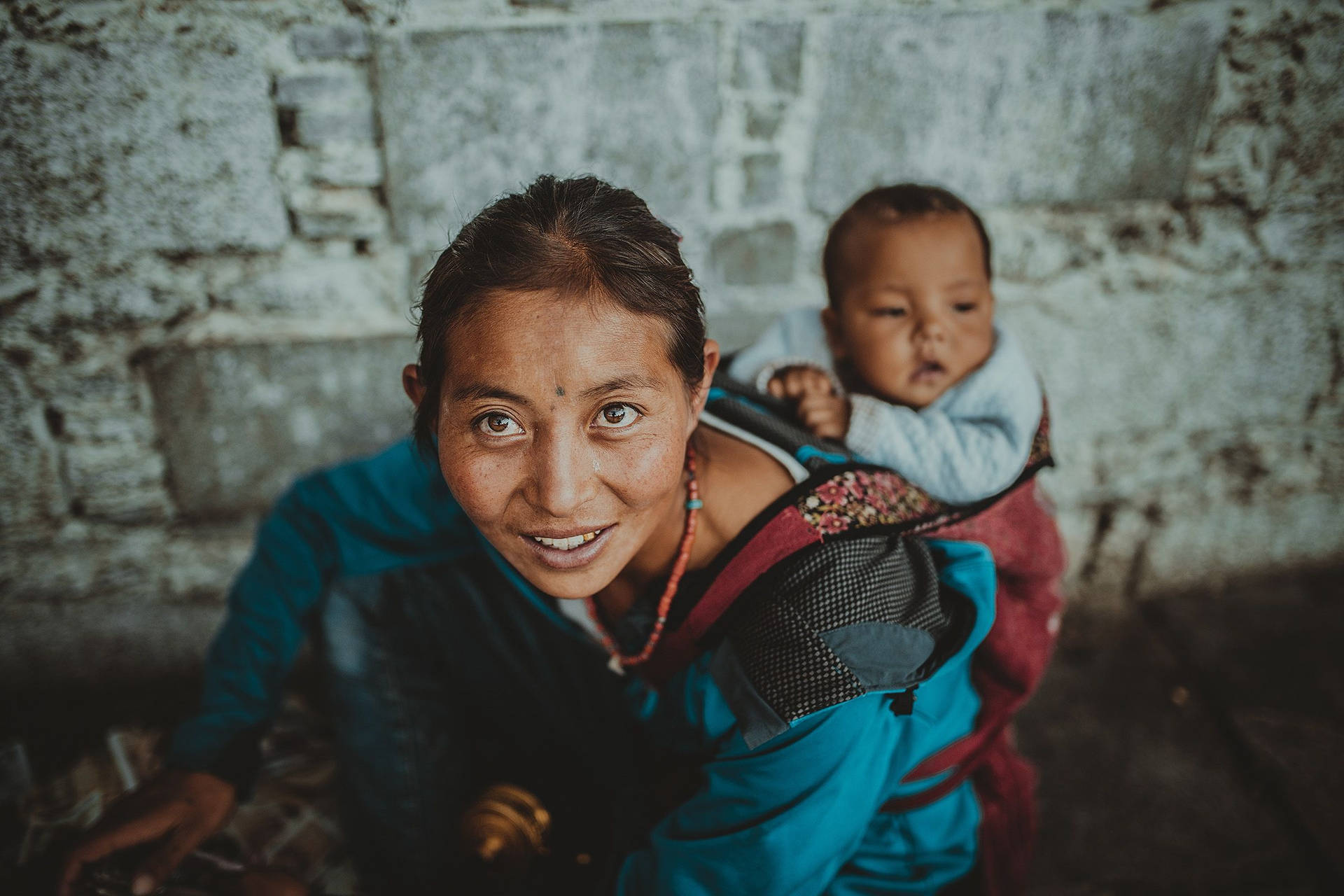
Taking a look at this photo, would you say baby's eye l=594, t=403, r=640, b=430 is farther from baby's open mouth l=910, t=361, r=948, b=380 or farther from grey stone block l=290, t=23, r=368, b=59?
grey stone block l=290, t=23, r=368, b=59

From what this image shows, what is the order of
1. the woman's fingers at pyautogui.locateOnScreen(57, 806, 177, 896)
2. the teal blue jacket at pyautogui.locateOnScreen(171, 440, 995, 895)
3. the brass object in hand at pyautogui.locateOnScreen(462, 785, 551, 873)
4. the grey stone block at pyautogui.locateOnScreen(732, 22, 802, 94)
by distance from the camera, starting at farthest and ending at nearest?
the grey stone block at pyautogui.locateOnScreen(732, 22, 802, 94), the brass object in hand at pyautogui.locateOnScreen(462, 785, 551, 873), the woman's fingers at pyautogui.locateOnScreen(57, 806, 177, 896), the teal blue jacket at pyautogui.locateOnScreen(171, 440, 995, 895)

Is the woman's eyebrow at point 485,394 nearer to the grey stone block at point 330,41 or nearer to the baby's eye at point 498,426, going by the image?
the baby's eye at point 498,426

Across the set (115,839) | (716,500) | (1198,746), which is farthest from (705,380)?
(1198,746)

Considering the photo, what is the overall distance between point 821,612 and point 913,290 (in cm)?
79

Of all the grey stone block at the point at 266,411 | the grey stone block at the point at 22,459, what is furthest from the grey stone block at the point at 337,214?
the grey stone block at the point at 22,459

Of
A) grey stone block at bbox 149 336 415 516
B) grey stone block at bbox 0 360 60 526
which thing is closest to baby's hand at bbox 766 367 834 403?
grey stone block at bbox 149 336 415 516

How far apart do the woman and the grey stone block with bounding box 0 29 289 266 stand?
804 millimetres

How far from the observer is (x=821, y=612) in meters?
1.13

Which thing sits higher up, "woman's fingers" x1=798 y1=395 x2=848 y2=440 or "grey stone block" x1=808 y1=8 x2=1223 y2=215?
"grey stone block" x1=808 y1=8 x2=1223 y2=215

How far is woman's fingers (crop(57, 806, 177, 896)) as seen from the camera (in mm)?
1402

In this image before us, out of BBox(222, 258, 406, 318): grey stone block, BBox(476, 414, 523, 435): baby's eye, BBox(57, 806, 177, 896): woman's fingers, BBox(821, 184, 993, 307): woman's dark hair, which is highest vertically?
BBox(821, 184, 993, 307): woman's dark hair

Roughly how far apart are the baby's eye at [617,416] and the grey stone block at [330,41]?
1265mm

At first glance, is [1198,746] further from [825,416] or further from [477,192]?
[477,192]

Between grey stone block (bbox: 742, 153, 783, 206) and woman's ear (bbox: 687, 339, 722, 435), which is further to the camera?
grey stone block (bbox: 742, 153, 783, 206)
